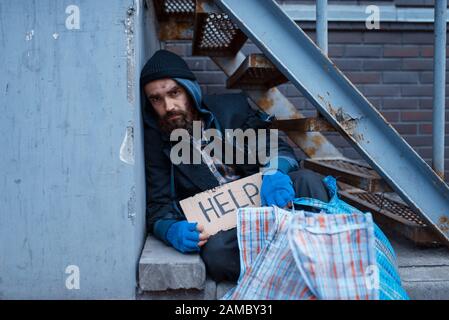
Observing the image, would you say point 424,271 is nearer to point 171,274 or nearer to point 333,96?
point 333,96

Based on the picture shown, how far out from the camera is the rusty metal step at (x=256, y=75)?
2.35 metres

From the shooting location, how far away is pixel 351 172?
254 centimetres

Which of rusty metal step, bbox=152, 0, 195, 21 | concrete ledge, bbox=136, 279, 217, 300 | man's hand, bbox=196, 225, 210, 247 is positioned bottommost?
concrete ledge, bbox=136, 279, 217, 300

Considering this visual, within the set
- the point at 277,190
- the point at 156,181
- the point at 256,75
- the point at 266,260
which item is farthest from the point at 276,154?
the point at 266,260

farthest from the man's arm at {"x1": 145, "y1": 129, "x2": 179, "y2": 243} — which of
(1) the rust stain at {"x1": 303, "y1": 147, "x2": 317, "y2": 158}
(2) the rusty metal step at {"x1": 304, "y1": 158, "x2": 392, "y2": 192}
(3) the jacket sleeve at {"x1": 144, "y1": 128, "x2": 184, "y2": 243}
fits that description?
(1) the rust stain at {"x1": 303, "y1": 147, "x2": 317, "y2": 158}

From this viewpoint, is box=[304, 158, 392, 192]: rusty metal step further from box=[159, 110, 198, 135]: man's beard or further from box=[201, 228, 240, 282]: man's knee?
box=[159, 110, 198, 135]: man's beard

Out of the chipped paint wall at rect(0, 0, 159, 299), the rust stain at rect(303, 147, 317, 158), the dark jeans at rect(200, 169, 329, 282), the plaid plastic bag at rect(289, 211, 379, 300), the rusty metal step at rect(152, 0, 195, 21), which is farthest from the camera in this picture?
the rust stain at rect(303, 147, 317, 158)

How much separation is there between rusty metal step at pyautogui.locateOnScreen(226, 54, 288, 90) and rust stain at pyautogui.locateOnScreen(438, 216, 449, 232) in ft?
3.83

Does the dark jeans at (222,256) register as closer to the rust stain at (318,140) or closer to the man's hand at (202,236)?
the man's hand at (202,236)

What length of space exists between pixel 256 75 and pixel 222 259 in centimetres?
128

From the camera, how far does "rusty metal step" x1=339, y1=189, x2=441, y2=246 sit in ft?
7.58

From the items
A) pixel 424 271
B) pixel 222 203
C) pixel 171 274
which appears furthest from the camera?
pixel 222 203

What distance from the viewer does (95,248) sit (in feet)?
6.24
